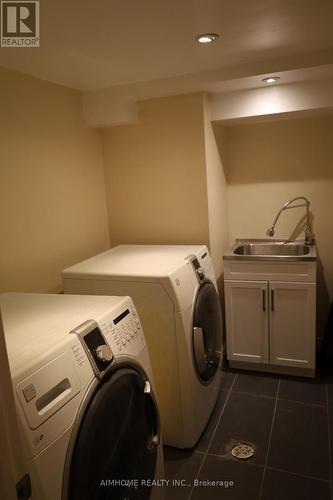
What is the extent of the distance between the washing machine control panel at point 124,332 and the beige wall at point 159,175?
1.31 metres

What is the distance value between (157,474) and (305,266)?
158 cm

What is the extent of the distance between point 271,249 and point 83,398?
2251 mm

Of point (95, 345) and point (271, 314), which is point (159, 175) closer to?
point (271, 314)

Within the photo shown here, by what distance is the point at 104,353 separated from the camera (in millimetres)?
1223

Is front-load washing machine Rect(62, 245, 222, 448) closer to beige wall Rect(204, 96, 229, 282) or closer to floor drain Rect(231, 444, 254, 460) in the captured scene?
floor drain Rect(231, 444, 254, 460)

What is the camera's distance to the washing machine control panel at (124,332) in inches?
51.9

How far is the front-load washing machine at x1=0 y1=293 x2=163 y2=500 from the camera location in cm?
97

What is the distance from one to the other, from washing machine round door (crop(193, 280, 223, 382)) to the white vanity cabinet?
1.15 ft

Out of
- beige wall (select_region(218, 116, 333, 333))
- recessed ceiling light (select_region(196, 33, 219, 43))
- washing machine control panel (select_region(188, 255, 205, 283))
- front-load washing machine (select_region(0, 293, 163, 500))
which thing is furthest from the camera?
beige wall (select_region(218, 116, 333, 333))

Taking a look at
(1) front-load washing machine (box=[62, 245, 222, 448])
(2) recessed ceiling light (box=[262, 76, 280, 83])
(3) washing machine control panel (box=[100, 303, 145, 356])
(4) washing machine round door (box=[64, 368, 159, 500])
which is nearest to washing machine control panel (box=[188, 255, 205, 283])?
(1) front-load washing machine (box=[62, 245, 222, 448])

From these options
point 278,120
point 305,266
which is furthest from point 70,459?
point 278,120

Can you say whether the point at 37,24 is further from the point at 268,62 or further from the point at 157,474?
the point at 157,474

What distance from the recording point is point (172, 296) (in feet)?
6.11

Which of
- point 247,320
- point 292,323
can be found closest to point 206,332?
point 247,320
